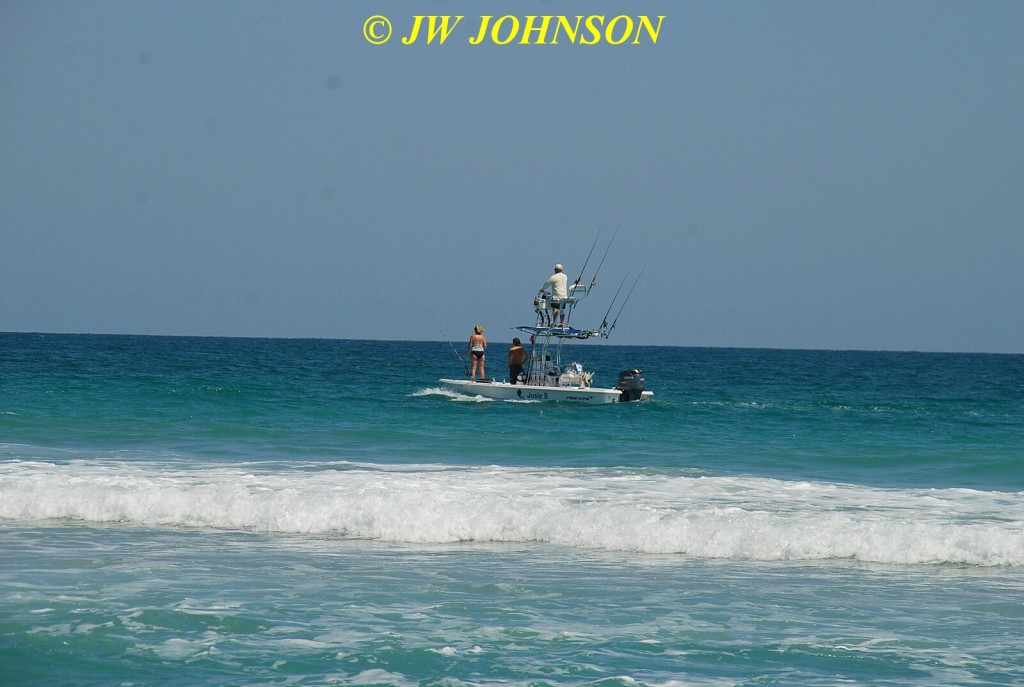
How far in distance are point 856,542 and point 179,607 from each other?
585 cm

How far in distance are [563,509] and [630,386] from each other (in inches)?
598

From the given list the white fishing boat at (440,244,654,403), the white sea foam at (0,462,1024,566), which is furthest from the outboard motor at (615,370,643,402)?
the white sea foam at (0,462,1024,566)

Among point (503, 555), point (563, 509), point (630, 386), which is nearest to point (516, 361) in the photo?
point (630, 386)

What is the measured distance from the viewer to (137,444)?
696 inches

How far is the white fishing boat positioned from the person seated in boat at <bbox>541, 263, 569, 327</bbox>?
39 mm

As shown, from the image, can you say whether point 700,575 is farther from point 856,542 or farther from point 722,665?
point 722,665

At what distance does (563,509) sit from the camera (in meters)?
11.0

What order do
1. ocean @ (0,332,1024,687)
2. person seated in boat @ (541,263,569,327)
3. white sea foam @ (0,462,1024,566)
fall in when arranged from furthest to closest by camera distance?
person seated in boat @ (541,263,569,327), white sea foam @ (0,462,1024,566), ocean @ (0,332,1024,687)

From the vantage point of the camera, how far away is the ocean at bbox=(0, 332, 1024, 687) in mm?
6418

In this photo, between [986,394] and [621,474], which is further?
[986,394]

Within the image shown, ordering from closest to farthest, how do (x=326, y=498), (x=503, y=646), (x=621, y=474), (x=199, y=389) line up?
(x=503, y=646) → (x=326, y=498) → (x=621, y=474) → (x=199, y=389)

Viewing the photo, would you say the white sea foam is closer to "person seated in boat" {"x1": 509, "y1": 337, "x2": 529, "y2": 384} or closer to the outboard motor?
the outboard motor

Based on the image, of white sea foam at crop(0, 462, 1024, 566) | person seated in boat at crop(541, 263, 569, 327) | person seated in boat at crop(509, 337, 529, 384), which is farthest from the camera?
person seated in boat at crop(509, 337, 529, 384)

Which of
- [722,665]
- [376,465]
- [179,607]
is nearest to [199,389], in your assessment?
[376,465]
